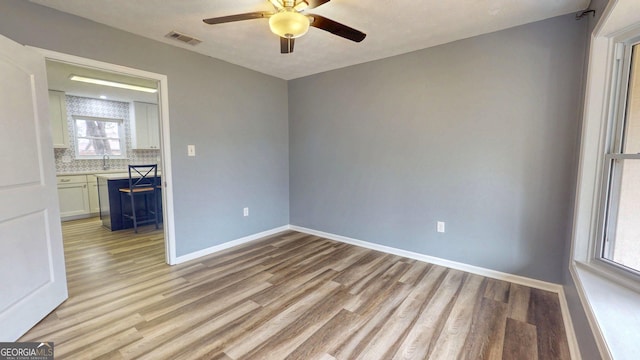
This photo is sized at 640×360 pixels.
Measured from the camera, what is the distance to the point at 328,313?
6.73ft

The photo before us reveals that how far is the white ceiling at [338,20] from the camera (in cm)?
201

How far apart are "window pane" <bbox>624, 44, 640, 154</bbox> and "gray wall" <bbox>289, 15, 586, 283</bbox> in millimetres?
497

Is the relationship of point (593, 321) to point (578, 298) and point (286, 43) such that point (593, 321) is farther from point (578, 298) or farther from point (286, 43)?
point (286, 43)

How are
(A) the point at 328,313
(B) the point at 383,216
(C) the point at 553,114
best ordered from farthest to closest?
(B) the point at 383,216, (C) the point at 553,114, (A) the point at 328,313

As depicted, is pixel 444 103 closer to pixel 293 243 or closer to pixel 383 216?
pixel 383 216

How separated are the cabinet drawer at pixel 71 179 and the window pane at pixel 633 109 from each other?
7.09m

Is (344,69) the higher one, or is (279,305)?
(344,69)

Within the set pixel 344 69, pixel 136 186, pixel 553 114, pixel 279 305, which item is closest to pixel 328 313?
pixel 279 305

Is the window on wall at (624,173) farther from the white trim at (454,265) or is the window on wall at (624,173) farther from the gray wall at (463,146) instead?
the white trim at (454,265)

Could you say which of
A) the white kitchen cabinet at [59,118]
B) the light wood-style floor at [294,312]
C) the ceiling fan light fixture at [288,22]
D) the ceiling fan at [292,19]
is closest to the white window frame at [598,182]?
the light wood-style floor at [294,312]

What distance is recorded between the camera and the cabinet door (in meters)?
4.76

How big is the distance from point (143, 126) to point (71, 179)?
1601 millimetres

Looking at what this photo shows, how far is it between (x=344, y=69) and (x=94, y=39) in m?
2.52

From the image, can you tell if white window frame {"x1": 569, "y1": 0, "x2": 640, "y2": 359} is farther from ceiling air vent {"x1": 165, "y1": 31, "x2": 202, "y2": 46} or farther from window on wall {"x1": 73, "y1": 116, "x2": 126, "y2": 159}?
window on wall {"x1": 73, "y1": 116, "x2": 126, "y2": 159}
